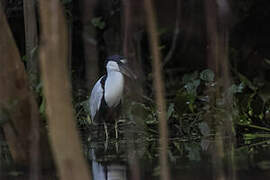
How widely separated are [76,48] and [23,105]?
5811mm

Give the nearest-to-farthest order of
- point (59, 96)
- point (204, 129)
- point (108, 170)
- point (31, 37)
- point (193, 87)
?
1. point (59, 96)
2. point (108, 170)
3. point (204, 129)
4. point (193, 87)
5. point (31, 37)

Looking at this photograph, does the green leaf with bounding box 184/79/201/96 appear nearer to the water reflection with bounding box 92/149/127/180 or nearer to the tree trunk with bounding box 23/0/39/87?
the tree trunk with bounding box 23/0/39/87

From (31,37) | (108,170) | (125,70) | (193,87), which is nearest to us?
(108,170)

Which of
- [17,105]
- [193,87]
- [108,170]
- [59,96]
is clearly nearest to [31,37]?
[193,87]

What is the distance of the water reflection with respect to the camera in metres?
5.14

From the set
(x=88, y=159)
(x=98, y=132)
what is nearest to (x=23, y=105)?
(x=88, y=159)

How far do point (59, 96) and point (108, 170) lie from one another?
9.72 ft

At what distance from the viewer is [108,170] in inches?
214

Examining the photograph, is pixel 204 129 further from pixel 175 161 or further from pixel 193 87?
pixel 175 161

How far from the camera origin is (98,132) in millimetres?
7914

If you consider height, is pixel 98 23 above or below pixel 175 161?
above

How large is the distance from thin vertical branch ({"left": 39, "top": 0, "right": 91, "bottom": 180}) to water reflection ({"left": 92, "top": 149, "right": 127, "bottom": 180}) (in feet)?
8.38

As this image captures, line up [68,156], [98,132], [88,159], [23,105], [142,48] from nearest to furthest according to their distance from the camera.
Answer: [68,156] → [23,105] → [88,159] → [98,132] → [142,48]

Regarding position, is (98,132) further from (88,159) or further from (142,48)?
(142,48)
